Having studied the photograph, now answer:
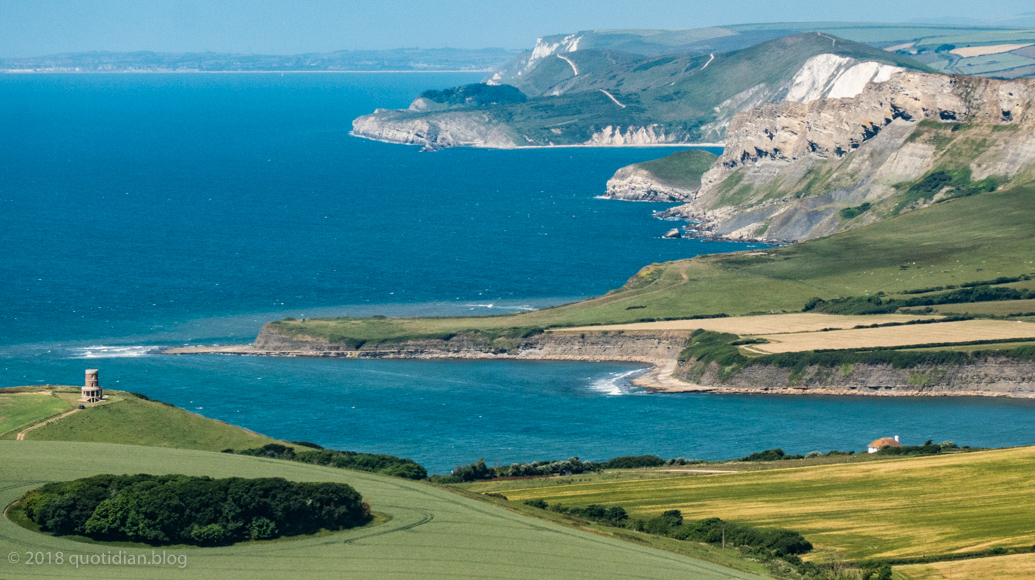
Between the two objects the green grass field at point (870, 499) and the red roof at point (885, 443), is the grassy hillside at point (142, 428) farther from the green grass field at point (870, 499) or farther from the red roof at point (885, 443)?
the red roof at point (885, 443)

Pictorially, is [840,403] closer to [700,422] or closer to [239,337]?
[700,422]

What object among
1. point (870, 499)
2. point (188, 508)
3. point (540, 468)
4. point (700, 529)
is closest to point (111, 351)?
point (540, 468)

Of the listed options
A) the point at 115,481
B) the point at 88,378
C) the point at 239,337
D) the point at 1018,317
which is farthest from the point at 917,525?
the point at 239,337

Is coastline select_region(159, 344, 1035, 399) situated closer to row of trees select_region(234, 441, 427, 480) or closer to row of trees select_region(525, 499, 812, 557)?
row of trees select_region(234, 441, 427, 480)

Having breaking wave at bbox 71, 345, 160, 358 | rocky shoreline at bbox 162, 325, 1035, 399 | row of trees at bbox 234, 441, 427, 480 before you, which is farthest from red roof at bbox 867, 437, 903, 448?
breaking wave at bbox 71, 345, 160, 358

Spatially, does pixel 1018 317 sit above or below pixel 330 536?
below

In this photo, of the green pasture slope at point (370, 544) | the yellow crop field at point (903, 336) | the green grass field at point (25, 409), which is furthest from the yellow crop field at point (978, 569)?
the yellow crop field at point (903, 336)
